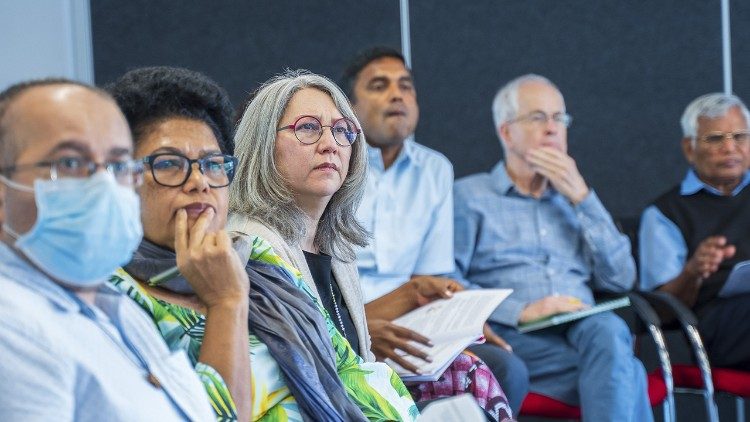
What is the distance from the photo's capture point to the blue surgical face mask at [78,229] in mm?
1312

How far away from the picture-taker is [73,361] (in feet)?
4.25

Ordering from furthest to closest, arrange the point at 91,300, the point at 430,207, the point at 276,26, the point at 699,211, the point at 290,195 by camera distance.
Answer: the point at 276,26
the point at 699,211
the point at 430,207
the point at 290,195
the point at 91,300

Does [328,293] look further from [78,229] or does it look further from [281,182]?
[78,229]

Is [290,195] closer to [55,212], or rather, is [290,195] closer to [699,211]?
[55,212]

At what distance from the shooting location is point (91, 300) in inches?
55.8

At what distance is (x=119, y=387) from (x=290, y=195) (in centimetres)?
132

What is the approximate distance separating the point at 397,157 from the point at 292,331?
205 cm

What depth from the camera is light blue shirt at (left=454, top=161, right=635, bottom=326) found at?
3846 mm

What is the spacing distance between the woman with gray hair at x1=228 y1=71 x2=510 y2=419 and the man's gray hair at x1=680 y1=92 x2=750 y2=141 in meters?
1.99

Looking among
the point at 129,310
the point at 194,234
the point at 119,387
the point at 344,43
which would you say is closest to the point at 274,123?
the point at 194,234

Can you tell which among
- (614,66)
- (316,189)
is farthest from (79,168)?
(614,66)

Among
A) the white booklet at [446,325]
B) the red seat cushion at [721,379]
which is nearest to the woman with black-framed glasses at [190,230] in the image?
the white booklet at [446,325]

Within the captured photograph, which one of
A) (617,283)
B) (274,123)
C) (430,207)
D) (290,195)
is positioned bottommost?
(617,283)

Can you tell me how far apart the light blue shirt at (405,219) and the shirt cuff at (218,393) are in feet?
6.66
